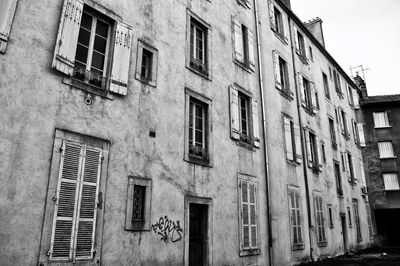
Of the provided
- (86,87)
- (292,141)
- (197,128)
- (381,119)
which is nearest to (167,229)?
(197,128)

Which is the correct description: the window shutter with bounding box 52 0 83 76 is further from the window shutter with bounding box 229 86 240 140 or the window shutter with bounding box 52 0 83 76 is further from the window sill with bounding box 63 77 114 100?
the window shutter with bounding box 229 86 240 140

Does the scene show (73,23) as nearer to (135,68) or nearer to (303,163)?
(135,68)

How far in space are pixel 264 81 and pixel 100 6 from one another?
6.93 metres

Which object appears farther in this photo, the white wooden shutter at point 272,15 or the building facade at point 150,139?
the white wooden shutter at point 272,15

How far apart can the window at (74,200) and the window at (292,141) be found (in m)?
8.13

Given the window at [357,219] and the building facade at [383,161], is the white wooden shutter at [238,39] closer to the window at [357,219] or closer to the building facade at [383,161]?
the window at [357,219]

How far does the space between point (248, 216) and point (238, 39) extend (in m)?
5.83

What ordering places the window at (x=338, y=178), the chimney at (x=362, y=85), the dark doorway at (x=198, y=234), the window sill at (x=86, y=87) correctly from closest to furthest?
the window sill at (x=86, y=87) < the dark doorway at (x=198, y=234) < the window at (x=338, y=178) < the chimney at (x=362, y=85)

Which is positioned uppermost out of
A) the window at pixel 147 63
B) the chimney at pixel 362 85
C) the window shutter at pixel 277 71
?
the chimney at pixel 362 85

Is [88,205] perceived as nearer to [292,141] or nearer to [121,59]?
[121,59]

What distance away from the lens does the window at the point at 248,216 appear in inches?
356

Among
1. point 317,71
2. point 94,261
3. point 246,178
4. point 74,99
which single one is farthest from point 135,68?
point 317,71

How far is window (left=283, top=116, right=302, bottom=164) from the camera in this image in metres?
12.5

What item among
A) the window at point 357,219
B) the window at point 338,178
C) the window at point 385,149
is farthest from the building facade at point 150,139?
the window at point 385,149
